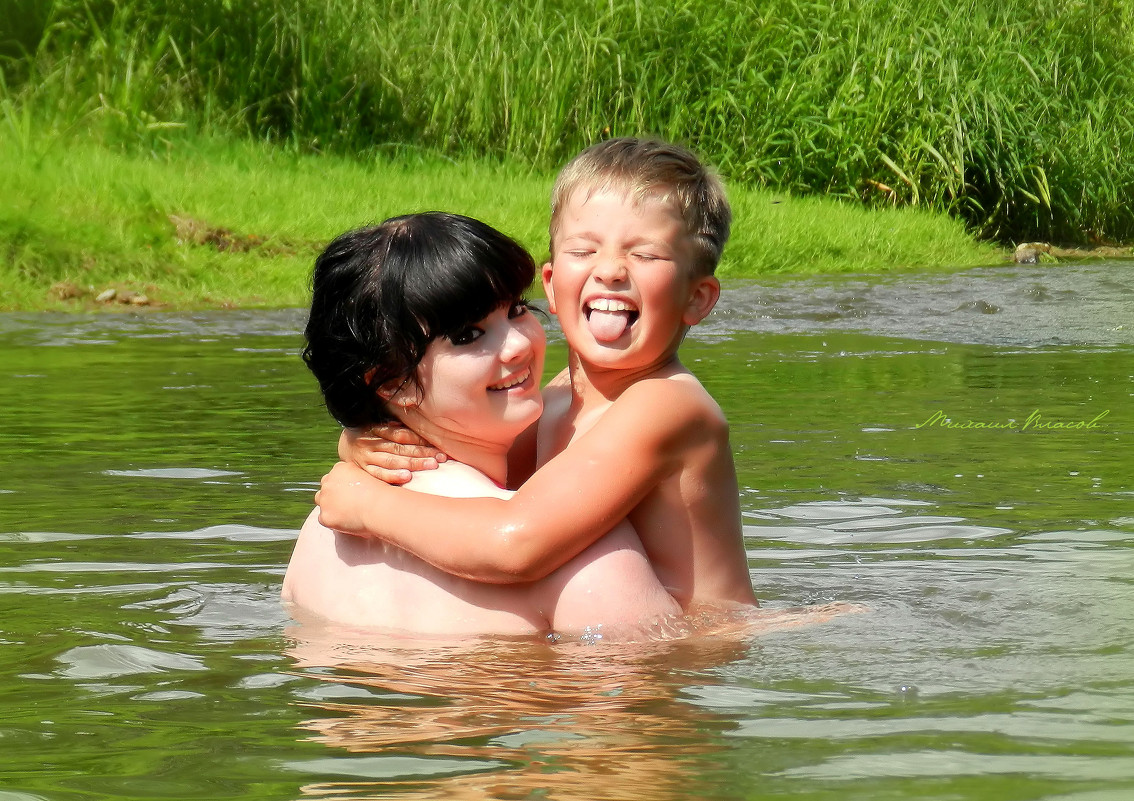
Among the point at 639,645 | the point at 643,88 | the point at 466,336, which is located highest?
the point at 466,336

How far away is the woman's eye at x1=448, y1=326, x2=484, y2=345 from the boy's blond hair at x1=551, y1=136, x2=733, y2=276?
1.29 ft

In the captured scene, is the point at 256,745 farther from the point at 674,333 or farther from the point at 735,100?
the point at 735,100

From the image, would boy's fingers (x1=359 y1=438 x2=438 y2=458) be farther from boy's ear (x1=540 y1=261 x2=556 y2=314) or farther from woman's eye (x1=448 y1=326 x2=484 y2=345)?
boy's ear (x1=540 y1=261 x2=556 y2=314)

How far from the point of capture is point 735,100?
42.2 ft

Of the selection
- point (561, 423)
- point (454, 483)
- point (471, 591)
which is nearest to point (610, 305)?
point (561, 423)

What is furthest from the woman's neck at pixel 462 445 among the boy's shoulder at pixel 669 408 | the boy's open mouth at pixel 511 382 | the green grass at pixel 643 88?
the green grass at pixel 643 88

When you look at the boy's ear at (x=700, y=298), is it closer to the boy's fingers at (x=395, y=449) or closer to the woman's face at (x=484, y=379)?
the woman's face at (x=484, y=379)

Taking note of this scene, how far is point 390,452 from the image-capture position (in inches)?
124

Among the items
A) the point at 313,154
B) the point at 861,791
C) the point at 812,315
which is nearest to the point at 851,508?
the point at 861,791

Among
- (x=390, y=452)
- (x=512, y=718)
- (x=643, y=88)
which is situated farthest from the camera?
(x=643, y=88)

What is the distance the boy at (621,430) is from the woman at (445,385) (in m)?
0.10

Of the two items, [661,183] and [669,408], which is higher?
[661,183]

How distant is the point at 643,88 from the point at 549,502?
999 centimetres

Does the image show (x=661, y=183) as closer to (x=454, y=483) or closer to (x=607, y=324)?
(x=607, y=324)
